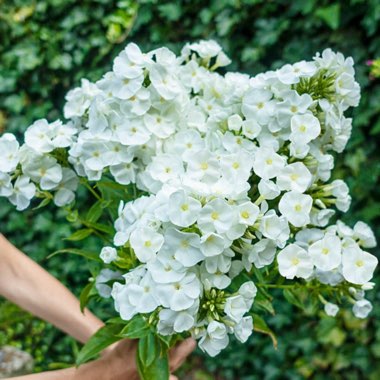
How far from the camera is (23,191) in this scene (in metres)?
1.09

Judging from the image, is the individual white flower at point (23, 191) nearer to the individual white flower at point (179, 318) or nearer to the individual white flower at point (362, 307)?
the individual white flower at point (179, 318)

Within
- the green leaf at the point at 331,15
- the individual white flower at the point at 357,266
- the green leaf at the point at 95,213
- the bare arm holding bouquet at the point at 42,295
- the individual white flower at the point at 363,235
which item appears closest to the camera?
the individual white flower at the point at 357,266

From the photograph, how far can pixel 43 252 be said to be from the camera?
3.09 meters

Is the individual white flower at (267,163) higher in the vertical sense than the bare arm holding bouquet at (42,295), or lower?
higher

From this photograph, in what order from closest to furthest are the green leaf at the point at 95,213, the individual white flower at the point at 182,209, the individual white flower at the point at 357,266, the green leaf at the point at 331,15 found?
the individual white flower at the point at 182,209
the individual white flower at the point at 357,266
the green leaf at the point at 95,213
the green leaf at the point at 331,15

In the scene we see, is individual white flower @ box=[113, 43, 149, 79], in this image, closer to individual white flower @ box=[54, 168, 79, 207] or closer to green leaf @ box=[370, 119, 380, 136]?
→ individual white flower @ box=[54, 168, 79, 207]

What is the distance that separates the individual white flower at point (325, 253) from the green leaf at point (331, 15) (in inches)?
54.9

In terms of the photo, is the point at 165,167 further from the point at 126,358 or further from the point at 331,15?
the point at 331,15

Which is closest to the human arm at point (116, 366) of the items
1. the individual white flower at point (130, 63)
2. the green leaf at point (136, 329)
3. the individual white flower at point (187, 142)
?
the green leaf at point (136, 329)

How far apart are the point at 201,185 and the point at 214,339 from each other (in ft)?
0.68

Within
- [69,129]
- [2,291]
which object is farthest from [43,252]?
[69,129]

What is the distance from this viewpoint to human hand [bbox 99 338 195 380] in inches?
43.2

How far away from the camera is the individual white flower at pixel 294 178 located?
96 centimetres

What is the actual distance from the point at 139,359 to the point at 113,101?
39 cm
